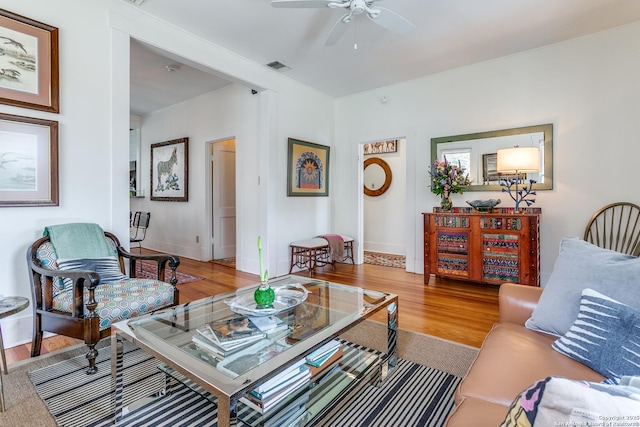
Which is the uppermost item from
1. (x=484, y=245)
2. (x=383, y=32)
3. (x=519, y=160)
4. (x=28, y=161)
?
(x=383, y=32)

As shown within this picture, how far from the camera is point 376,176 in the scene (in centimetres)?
644

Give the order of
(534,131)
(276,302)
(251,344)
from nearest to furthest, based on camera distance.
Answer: (251,344) → (276,302) → (534,131)

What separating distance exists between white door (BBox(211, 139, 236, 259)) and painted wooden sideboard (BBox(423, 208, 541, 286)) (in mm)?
3390

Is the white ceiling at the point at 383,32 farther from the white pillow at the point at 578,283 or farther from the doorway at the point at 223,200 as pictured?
the white pillow at the point at 578,283

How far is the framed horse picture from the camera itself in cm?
550

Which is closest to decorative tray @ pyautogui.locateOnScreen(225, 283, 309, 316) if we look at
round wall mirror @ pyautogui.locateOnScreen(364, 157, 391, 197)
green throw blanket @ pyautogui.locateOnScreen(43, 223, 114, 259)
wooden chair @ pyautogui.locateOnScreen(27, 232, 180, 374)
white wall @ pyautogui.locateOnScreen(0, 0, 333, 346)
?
wooden chair @ pyautogui.locateOnScreen(27, 232, 180, 374)

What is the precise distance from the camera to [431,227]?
3.84 metres

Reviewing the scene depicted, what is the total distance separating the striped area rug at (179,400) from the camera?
1.46 m

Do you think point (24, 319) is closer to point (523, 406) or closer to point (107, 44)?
point (107, 44)

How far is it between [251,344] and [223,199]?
4457mm

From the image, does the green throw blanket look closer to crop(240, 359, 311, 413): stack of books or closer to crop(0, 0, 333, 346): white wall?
crop(0, 0, 333, 346): white wall

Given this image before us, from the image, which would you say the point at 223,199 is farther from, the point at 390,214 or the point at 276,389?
the point at 276,389

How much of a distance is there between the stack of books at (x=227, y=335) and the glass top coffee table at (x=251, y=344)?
1 cm

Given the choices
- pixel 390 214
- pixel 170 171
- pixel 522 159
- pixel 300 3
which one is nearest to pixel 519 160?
pixel 522 159
